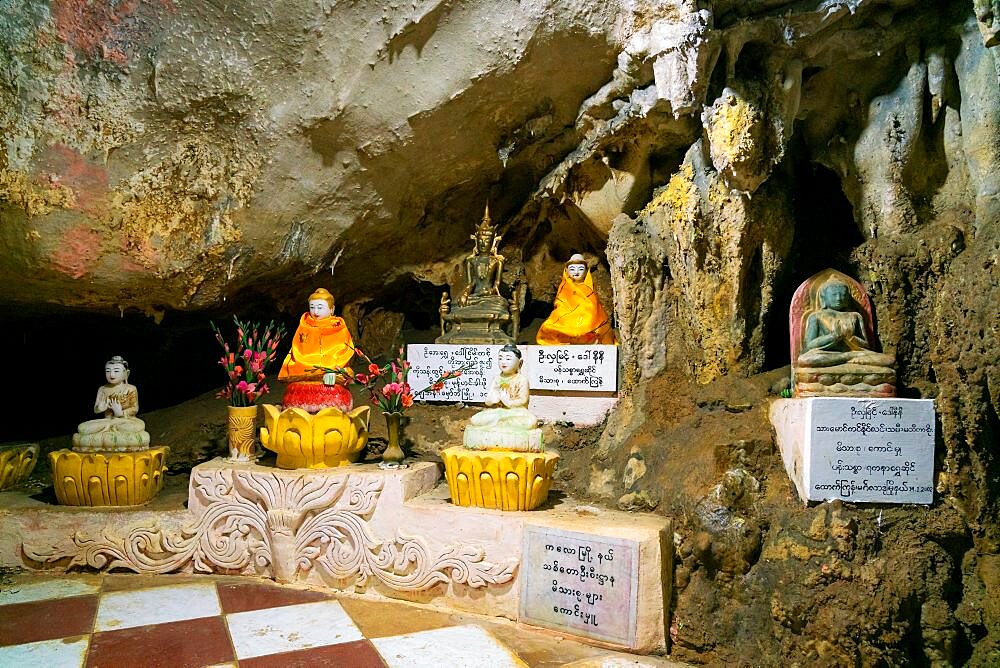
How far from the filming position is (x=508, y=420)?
436cm

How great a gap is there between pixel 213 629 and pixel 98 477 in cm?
187

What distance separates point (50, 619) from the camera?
12.3 feet

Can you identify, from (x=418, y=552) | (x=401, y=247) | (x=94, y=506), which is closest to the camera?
(x=418, y=552)

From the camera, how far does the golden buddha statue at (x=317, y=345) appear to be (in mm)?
5223

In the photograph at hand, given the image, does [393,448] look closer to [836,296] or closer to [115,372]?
[115,372]

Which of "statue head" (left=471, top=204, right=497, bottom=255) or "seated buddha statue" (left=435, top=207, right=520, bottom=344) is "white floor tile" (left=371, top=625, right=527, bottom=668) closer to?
"seated buddha statue" (left=435, top=207, right=520, bottom=344)

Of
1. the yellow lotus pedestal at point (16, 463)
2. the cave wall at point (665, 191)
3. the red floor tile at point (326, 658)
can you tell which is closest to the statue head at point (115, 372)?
the cave wall at point (665, 191)

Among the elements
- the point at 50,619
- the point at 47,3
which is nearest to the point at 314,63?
the point at 47,3

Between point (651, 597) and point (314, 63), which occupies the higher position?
point (314, 63)

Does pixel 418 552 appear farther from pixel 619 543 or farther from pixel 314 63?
pixel 314 63

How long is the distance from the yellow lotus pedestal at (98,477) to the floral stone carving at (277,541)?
0.31 metres

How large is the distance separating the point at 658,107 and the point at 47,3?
4.61m

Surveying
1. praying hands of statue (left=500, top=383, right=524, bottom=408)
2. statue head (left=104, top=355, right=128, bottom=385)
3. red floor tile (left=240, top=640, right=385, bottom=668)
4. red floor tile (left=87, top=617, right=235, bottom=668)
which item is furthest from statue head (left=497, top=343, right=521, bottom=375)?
statue head (left=104, top=355, right=128, bottom=385)

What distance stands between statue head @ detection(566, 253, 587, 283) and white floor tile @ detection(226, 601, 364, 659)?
3.76 metres
